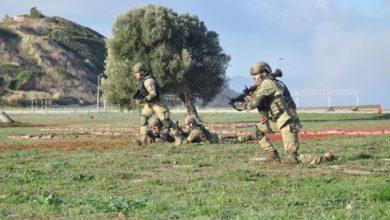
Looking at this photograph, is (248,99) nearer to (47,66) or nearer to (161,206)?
(161,206)

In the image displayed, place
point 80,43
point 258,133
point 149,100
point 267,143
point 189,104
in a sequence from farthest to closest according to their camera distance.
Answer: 1. point 80,43
2. point 189,104
3. point 149,100
4. point 258,133
5. point 267,143

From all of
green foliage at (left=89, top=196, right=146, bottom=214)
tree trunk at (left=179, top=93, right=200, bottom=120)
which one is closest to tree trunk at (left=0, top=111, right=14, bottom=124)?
tree trunk at (left=179, top=93, right=200, bottom=120)

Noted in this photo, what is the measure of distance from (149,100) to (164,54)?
2439cm

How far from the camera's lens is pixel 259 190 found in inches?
447

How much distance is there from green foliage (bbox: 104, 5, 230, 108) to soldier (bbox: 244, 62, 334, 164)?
29953 millimetres

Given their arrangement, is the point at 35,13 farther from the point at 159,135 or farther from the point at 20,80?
the point at 159,135

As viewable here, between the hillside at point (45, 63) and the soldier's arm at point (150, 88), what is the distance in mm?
97852

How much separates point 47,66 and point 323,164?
12879 centimetres

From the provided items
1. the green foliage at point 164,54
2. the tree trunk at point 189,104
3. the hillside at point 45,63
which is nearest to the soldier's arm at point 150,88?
the green foliage at point 164,54

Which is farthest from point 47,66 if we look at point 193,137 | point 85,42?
point 193,137

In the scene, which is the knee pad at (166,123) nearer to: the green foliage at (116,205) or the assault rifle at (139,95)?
the assault rifle at (139,95)

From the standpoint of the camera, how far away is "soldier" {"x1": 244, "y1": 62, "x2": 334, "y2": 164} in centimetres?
1548

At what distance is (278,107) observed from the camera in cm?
1553

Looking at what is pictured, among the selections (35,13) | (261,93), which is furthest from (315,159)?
(35,13)
